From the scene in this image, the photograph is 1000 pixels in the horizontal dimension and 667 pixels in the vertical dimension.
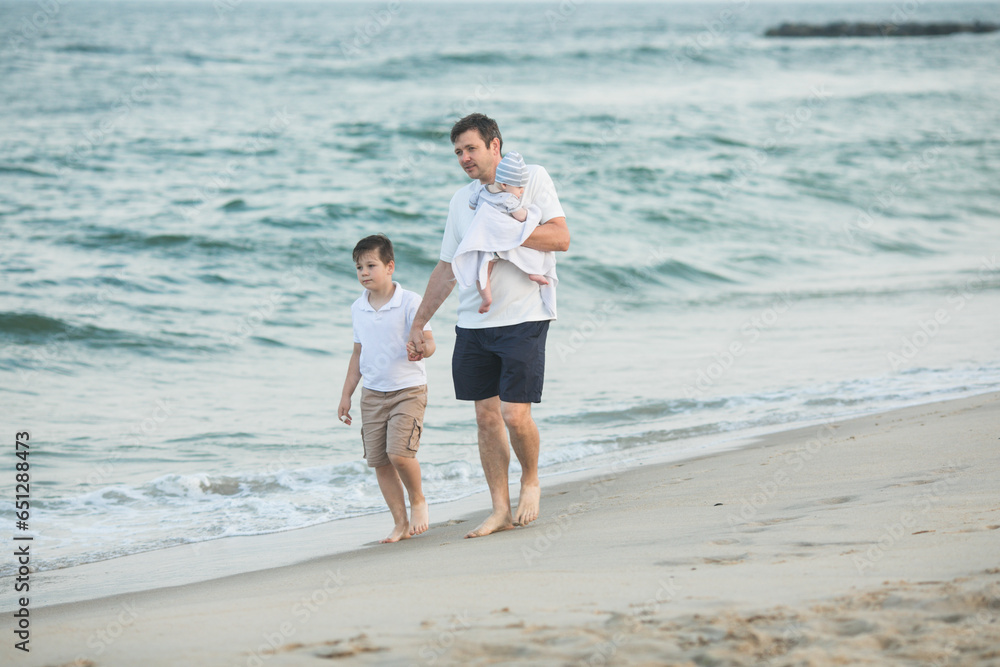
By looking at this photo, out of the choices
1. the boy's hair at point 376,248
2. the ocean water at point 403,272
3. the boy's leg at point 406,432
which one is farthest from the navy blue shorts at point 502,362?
the ocean water at point 403,272

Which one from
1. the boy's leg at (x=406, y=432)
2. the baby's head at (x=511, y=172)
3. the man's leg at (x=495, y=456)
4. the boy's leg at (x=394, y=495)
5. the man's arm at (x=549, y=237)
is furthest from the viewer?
the boy's leg at (x=394, y=495)

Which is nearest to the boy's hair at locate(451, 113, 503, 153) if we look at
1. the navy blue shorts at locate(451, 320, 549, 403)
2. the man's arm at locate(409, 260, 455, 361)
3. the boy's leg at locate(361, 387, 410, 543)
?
the man's arm at locate(409, 260, 455, 361)

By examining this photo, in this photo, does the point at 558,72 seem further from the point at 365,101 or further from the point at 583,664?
the point at 583,664

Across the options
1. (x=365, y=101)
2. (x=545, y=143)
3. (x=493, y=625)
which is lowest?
(x=493, y=625)

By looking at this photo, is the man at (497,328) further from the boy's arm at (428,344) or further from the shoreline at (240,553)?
the shoreline at (240,553)

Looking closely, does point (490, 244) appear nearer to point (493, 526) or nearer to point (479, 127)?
point (479, 127)

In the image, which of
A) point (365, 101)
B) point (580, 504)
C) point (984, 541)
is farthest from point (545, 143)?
point (984, 541)

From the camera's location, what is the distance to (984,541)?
2.88 metres

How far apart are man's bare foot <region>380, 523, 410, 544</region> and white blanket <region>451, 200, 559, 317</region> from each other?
Answer: 1.30 m

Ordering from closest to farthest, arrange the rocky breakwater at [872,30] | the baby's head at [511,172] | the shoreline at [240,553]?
the baby's head at [511,172], the shoreline at [240,553], the rocky breakwater at [872,30]

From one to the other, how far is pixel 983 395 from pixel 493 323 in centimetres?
416

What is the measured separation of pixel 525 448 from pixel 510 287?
0.75 m

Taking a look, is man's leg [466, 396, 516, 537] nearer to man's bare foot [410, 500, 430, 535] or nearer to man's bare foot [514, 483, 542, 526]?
man's bare foot [514, 483, 542, 526]

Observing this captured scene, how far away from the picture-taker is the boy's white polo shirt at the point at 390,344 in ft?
14.1
